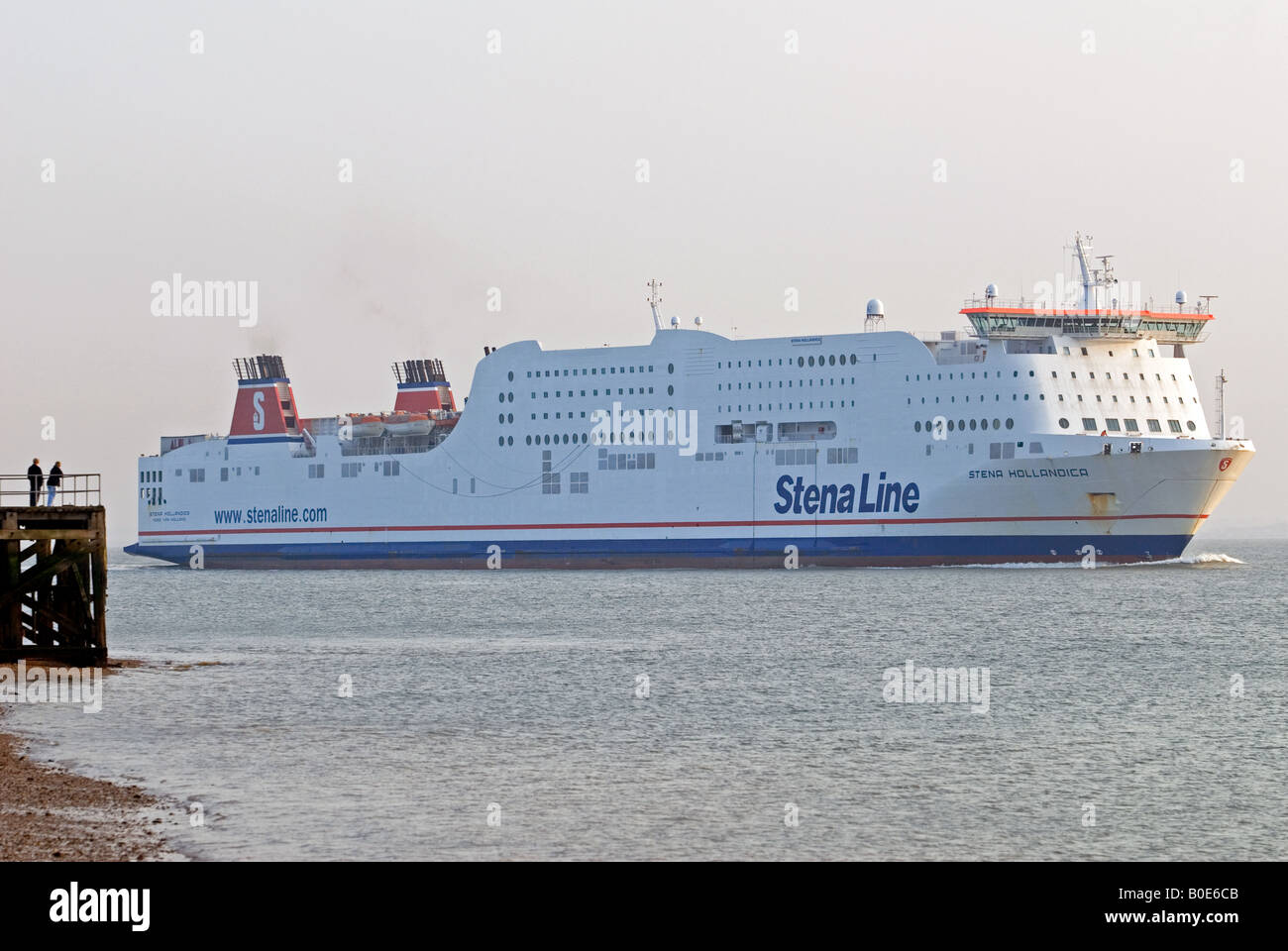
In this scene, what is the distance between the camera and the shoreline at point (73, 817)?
1220 centimetres

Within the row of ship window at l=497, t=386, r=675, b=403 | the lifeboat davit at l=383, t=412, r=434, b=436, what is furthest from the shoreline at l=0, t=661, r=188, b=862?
the lifeboat davit at l=383, t=412, r=434, b=436

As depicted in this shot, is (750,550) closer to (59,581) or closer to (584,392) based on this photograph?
(584,392)

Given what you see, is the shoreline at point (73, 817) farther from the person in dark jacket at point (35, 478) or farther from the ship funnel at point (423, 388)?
the ship funnel at point (423, 388)

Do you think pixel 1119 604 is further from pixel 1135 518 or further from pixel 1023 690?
pixel 1023 690

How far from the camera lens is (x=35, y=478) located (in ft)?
76.6

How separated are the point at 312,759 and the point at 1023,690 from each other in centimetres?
1122

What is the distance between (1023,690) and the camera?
77.9ft

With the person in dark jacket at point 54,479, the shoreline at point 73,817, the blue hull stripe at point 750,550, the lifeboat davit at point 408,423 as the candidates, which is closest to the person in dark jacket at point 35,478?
the person in dark jacket at point 54,479

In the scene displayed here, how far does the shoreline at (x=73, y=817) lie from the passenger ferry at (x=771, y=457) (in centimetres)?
3431

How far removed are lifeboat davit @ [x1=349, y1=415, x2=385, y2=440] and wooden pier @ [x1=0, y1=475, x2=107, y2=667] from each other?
35515 millimetres

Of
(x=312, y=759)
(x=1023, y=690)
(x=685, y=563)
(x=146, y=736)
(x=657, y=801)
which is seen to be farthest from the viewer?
(x=685, y=563)

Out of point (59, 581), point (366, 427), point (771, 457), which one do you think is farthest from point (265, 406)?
point (59, 581)

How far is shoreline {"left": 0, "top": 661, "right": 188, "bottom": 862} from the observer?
12.2 meters
